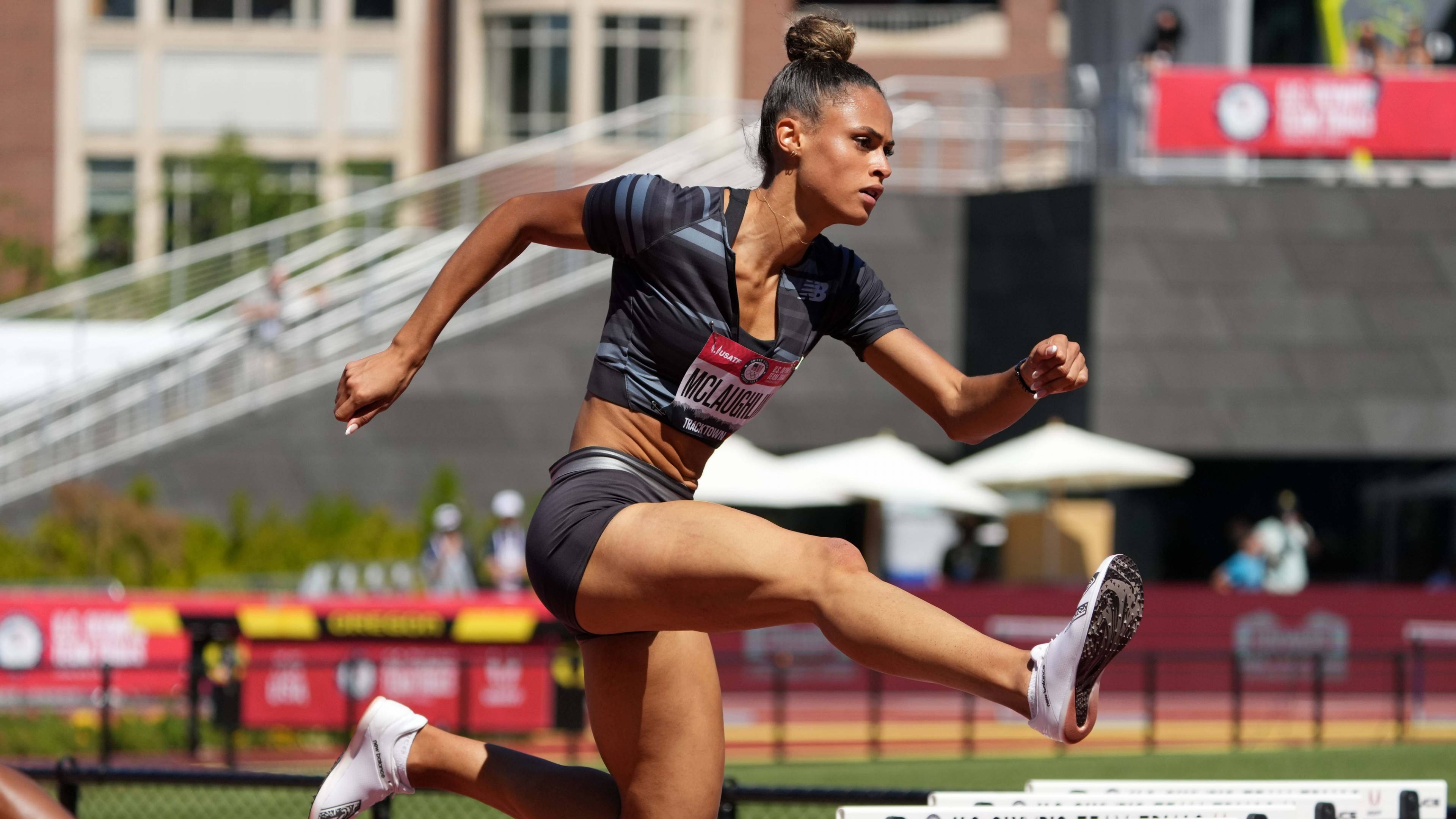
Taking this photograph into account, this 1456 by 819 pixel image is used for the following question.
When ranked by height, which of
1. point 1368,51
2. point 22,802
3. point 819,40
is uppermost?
point 1368,51

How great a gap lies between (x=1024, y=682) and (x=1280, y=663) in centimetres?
1428

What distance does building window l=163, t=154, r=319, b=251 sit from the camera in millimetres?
36188

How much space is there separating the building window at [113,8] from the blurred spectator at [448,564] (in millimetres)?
27394

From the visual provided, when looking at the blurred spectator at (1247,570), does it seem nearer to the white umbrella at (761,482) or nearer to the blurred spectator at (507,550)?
the white umbrella at (761,482)

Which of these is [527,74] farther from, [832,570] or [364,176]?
[832,570]

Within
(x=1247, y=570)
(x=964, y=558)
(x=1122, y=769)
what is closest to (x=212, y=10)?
(x=964, y=558)

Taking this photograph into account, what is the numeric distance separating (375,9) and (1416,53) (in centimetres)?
2558

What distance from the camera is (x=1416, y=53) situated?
22031mm

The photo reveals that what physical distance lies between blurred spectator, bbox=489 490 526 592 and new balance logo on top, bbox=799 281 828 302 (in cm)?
1208

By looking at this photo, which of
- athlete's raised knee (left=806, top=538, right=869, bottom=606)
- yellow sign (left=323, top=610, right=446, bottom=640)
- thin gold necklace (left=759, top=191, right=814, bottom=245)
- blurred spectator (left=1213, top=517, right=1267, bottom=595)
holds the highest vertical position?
thin gold necklace (left=759, top=191, right=814, bottom=245)

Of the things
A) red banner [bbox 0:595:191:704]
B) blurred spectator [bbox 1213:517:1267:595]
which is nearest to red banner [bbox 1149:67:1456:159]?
blurred spectator [bbox 1213:517:1267:595]

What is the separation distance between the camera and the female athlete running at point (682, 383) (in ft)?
13.3

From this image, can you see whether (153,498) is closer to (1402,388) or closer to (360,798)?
(1402,388)

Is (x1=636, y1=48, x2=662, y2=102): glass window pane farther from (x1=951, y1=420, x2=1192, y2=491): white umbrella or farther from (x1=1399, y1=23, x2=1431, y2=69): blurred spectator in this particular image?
(x1=951, y1=420, x2=1192, y2=491): white umbrella
